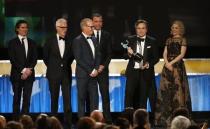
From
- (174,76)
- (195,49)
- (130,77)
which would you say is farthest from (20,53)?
(195,49)

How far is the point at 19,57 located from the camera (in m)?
12.0

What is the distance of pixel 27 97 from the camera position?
39.6 ft

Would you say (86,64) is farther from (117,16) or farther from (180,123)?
(180,123)

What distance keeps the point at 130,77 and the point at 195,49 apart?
1.97 m

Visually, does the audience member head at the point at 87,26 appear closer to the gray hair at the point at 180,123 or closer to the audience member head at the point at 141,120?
the audience member head at the point at 141,120

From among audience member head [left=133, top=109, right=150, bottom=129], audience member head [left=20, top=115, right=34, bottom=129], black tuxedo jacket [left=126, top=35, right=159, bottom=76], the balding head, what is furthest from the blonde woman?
audience member head [left=20, top=115, right=34, bottom=129]

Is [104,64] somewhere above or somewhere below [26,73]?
above

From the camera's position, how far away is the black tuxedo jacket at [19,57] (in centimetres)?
1205

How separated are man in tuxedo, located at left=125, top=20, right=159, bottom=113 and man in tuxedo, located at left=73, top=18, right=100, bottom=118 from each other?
0.64 meters

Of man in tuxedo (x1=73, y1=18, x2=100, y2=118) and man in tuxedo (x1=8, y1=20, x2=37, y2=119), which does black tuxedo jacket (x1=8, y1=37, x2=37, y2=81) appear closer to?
man in tuxedo (x1=8, y1=20, x2=37, y2=119)

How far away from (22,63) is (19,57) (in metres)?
0.10

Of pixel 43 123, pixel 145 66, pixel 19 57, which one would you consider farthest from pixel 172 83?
pixel 43 123

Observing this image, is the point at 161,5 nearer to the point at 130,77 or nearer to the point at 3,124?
the point at 130,77

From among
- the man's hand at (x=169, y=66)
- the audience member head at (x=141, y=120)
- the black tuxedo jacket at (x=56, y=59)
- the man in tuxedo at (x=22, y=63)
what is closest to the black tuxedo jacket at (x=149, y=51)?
the man's hand at (x=169, y=66)
